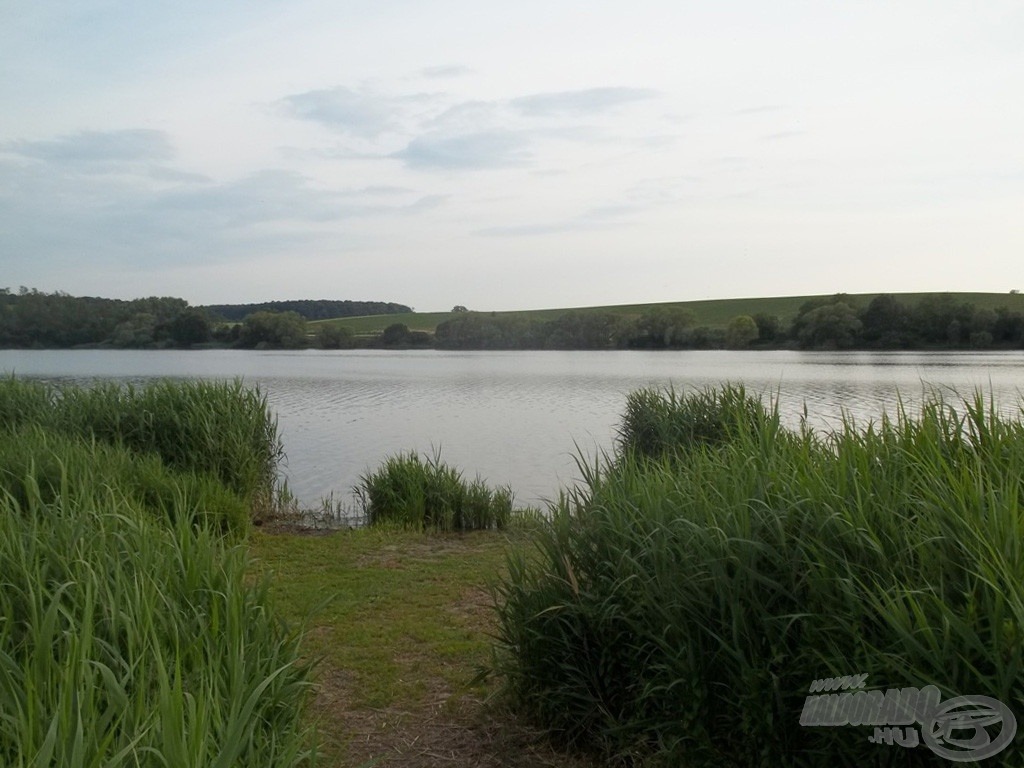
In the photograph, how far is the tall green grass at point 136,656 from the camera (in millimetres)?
2201

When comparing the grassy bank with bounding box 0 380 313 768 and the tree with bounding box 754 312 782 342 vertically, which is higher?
the tree with bounding box 754 312 782 342

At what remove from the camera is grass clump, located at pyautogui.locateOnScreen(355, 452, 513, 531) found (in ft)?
36.8

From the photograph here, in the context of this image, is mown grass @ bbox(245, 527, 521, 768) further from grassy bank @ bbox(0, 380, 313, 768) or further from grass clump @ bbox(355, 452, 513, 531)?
grass clump @ bbox(355, 452, 513, 531)

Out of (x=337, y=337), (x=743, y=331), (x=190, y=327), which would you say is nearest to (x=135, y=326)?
(x=190, y=327)

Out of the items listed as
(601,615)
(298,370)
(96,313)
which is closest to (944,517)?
(601,615)

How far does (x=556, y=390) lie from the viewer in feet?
111

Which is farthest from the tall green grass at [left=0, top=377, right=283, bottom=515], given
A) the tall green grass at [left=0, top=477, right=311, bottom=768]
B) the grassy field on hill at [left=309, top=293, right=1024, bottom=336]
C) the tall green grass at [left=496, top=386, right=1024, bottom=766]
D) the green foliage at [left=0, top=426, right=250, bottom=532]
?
the grassy field on hill at [left=309, top=293, right=1024, bottom=336]

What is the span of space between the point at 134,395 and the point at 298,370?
36857mm

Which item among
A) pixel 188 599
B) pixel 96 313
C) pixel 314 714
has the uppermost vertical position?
pixel 96 313

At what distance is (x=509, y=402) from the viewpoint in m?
A: 29.4

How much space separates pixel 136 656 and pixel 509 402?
26526 millimetres

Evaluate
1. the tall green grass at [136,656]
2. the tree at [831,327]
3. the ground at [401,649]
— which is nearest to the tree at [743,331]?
the tree at [831,327]

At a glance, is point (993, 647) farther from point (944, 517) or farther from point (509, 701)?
point (509, 701)

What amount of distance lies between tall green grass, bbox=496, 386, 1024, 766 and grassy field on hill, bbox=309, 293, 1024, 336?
62.8 m
